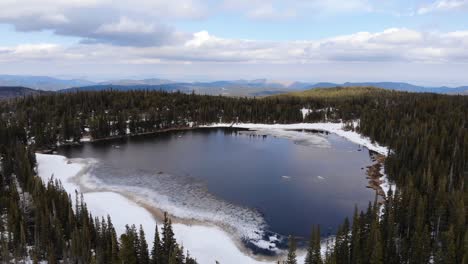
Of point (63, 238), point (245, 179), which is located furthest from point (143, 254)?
point (245, 179)

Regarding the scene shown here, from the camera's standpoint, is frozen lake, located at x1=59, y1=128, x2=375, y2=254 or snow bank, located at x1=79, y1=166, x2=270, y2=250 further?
frozen lake, located at x1=59, y1=128, x2=375, y2=254

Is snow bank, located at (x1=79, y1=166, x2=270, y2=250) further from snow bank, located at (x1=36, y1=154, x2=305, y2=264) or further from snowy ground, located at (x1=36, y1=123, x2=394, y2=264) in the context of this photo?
snow bank, located at (x1=36, y1=154, x2=305, y2=264)

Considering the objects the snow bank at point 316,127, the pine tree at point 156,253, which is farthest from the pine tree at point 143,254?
the snow bank at point 316,127

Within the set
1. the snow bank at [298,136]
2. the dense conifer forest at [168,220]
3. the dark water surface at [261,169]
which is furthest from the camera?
the snow bank at [298,136]

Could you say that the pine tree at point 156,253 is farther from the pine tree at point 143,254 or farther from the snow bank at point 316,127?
the snow bank at point 316,127

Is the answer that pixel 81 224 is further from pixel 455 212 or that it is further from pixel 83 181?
pixel 455 212

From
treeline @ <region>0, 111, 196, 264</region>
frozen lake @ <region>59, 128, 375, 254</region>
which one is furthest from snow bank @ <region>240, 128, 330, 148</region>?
treeline @ <region>0, 111, 196, 264</region>

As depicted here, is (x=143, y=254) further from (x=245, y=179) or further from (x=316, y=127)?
(x=316, y=127)
